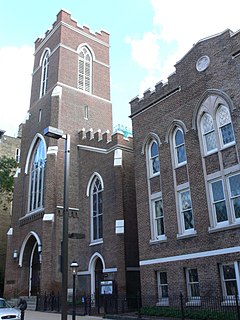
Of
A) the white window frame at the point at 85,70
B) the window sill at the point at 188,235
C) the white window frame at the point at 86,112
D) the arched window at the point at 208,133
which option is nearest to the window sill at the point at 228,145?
the arched window at the point at 208,133

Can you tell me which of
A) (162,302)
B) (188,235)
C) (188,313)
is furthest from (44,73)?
(188,313)

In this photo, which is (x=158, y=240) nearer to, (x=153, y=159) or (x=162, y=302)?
(x=162, y=302)

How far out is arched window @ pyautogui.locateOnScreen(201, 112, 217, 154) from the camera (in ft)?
52.2

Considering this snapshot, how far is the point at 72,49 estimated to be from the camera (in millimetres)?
32875

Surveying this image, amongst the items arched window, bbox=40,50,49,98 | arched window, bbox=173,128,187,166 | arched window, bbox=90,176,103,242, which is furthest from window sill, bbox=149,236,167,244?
arched window, bbox=40,50,49,98

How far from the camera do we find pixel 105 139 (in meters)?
25.7

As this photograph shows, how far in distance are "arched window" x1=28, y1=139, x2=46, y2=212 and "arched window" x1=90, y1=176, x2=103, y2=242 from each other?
4.28m

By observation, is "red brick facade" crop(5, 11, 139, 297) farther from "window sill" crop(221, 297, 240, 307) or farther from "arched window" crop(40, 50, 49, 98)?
"window sill" crop(221, 297, 240, 307)

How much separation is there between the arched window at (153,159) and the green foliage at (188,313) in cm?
677

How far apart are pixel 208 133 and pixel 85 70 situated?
20.3 m

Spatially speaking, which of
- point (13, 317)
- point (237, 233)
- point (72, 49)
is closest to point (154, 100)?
point (237, 233)

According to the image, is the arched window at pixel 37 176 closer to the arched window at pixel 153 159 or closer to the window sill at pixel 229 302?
the arched window at pixel 153 159

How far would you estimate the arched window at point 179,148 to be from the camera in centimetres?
1732

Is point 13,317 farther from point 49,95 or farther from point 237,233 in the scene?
point 49,95
